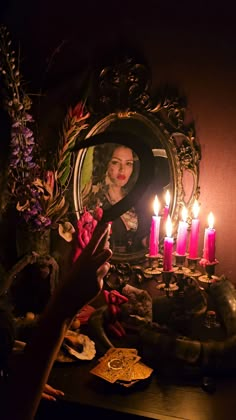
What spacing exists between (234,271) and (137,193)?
89cm

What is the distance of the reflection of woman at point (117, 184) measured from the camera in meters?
1.55

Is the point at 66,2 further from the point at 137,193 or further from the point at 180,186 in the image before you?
the point at 137,193

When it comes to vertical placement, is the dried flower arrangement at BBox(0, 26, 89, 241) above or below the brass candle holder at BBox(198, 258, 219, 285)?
above

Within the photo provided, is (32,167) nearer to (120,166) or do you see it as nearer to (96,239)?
(120,166)

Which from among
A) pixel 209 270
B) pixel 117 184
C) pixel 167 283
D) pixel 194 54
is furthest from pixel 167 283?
pixel 194 54

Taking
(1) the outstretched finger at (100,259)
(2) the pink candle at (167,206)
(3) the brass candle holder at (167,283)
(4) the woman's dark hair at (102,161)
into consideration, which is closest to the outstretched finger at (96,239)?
(1) the outstretched finger at (100,259)

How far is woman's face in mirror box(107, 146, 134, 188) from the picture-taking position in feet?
5.08

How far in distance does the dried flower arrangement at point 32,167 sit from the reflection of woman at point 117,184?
4.7 inches

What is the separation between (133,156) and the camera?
1.54 metres

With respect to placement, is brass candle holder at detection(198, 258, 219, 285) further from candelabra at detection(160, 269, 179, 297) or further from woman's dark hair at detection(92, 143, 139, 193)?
woman's dark hair at detection(92, 143, 139, 193)

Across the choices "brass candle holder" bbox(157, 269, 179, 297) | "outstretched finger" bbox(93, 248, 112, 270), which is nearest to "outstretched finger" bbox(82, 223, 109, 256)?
"outstretched finger" bbox(93, 248, 112, 270)

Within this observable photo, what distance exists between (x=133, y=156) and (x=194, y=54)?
0.43 m

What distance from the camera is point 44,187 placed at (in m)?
1.53

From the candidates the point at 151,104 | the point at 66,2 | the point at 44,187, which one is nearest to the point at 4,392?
the point at 44,187
